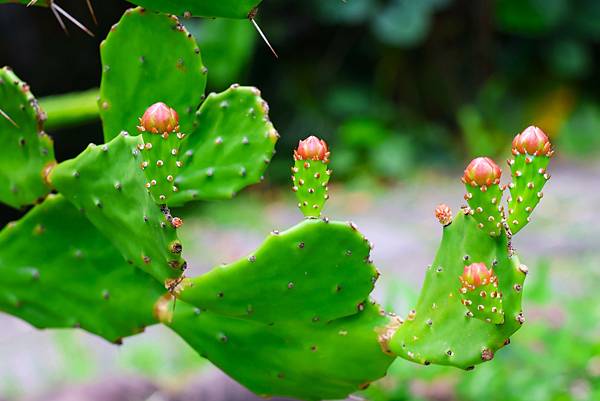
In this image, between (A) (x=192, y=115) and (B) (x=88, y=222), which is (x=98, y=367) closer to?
(B) (x=88, y=222)

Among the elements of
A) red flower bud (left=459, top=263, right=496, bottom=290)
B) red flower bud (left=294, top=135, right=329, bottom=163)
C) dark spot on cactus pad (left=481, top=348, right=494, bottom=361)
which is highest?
red flower bud (left=294, top=135, right=329, bottom=163)

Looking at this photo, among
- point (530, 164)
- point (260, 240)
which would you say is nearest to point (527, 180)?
point (530, 164)

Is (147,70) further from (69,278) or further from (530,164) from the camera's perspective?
(530,164)

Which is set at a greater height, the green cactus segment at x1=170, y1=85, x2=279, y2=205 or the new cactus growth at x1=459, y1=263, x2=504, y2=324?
the green cactus segment at x1=170, y1=85, x2=279, y2=205

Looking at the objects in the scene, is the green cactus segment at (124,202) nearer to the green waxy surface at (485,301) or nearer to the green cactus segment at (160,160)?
the green cactus segment at (160,160)

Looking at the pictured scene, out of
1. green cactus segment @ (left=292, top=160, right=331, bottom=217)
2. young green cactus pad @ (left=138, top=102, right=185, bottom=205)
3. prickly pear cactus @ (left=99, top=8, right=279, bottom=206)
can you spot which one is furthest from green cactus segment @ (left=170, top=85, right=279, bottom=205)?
young green cactus pad @ (left=138, top=102, right=185, bottom=205)

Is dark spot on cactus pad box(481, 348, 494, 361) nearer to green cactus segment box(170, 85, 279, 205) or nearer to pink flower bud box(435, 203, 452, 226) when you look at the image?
pink flower bud box(435, 203, 452, 226)

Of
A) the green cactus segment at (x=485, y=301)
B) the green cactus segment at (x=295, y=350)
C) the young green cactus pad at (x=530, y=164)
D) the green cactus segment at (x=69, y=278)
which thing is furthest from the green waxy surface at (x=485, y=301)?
the green cactus segment at (x=69, y=278)
